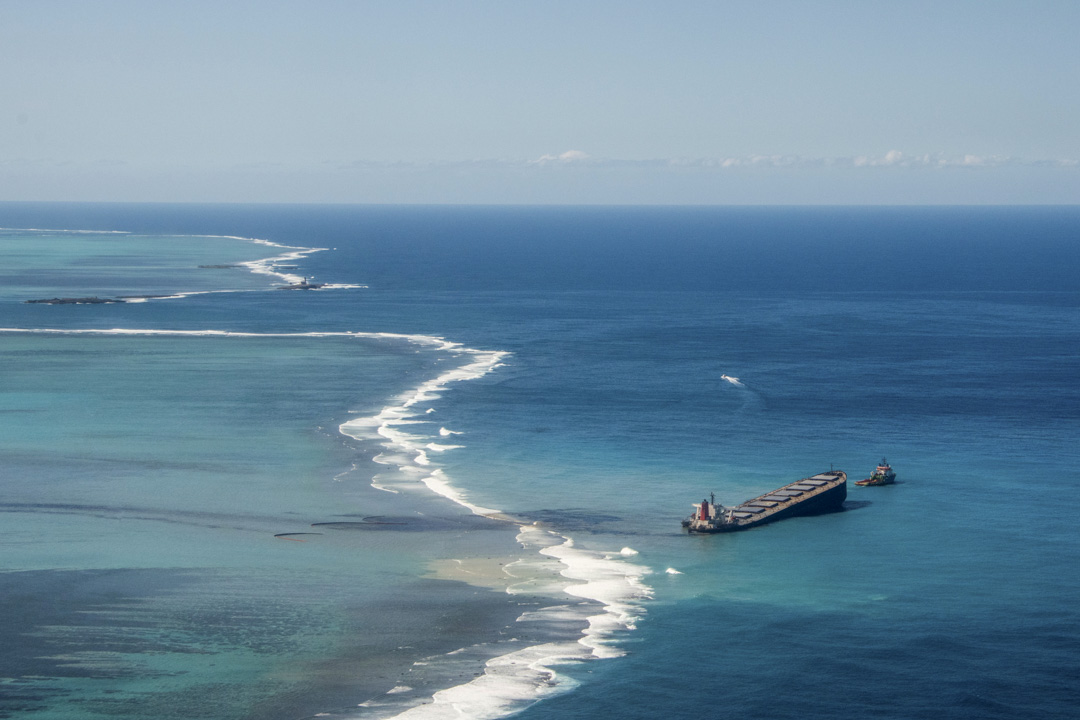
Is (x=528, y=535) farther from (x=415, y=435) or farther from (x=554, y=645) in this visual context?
(x=415, y=435)

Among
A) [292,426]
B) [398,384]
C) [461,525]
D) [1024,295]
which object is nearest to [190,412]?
[292,426]

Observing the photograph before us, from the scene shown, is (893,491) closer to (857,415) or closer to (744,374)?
(857,415)

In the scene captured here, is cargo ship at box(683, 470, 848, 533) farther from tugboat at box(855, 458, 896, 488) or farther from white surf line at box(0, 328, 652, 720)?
white surf line at box(0, 328, 652, 720)

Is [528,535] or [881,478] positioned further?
[881,478]

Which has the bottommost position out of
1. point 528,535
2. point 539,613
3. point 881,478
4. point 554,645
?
point 554,645

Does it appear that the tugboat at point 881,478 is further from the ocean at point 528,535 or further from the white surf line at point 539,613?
the white surf line at point 539,613

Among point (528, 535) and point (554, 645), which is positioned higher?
point (528, 535)

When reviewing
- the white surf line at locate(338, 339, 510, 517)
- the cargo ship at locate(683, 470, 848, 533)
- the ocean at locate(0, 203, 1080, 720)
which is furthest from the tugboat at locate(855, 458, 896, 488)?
the white surf line at locate(338, 339, 510, 517)

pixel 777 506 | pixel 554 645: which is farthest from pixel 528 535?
pixel 554 645
